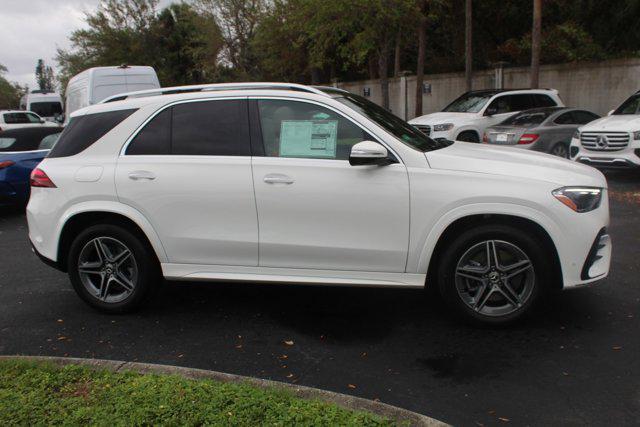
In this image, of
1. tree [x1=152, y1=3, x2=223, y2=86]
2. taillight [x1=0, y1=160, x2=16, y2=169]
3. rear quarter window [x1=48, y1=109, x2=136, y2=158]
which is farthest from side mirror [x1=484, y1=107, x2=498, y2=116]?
tree [x1=152, y1=3, x2=223, y2=86]

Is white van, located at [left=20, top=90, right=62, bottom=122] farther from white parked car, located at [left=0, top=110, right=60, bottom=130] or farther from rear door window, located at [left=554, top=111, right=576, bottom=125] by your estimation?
rear door window, located at [left=554, top=111, right=576, bottom=125]

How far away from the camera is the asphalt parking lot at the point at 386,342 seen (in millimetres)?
3385

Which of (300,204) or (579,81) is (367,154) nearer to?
(300,204)

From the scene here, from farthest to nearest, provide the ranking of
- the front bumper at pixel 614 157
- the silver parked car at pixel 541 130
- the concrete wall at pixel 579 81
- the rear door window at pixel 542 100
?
the concrete wall at pixel 579 81
the rear door window at pixel 542 100
the silver parked car at pixel 541 130
the front bumper at pixel 614 157

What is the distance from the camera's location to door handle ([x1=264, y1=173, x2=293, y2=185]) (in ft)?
14.1

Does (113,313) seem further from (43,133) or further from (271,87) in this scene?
(43,133)

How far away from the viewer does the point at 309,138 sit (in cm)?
442

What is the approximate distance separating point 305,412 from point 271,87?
270 centimetres

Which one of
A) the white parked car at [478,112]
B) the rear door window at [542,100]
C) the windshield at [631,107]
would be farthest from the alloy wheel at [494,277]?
the rear door window at [542,100]

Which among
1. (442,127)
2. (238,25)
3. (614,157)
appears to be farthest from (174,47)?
(614,157)

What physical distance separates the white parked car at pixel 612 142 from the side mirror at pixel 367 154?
7837 millimetres

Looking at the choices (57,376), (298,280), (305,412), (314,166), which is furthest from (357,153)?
(57,376)

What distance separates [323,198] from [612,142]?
324 inches

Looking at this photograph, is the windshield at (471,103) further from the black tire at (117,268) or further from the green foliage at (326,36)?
the black tire at (117,268)
